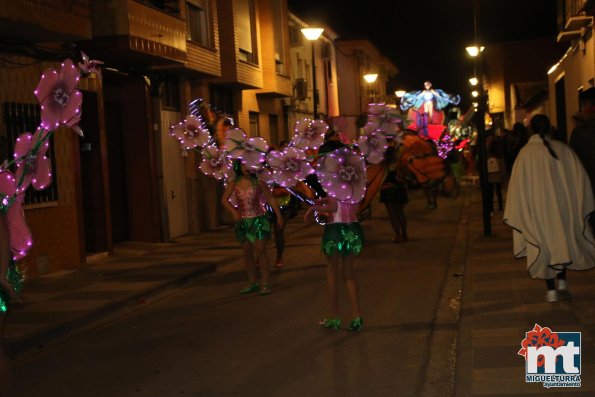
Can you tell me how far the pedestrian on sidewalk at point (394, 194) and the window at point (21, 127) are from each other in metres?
5.97

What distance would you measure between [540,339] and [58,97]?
4211mm

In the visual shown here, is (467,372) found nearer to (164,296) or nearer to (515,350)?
(515,350)

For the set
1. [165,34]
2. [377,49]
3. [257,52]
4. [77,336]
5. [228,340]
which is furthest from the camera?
[377,49]

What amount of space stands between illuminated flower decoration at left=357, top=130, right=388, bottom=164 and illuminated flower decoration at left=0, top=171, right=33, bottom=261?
3.33 metres

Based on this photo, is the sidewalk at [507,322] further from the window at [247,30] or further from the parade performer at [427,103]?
the parade performer at [427,103]

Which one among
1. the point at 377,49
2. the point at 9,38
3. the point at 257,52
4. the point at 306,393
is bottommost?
the point at 306,393

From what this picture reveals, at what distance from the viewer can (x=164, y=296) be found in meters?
11.6

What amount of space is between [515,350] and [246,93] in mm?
19491

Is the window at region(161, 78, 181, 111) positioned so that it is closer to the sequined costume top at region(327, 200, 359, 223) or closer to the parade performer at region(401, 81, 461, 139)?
the parade performer at region(401, 81, 461, 139)

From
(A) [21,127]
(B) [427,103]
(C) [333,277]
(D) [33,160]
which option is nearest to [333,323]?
(C) [333,277]

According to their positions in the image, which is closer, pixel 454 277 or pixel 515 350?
pixel 515 350

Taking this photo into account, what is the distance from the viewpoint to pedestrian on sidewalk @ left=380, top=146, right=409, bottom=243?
1535cm

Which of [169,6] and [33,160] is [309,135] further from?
[169,6]

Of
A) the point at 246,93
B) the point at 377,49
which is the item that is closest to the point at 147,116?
the point at 246,93
